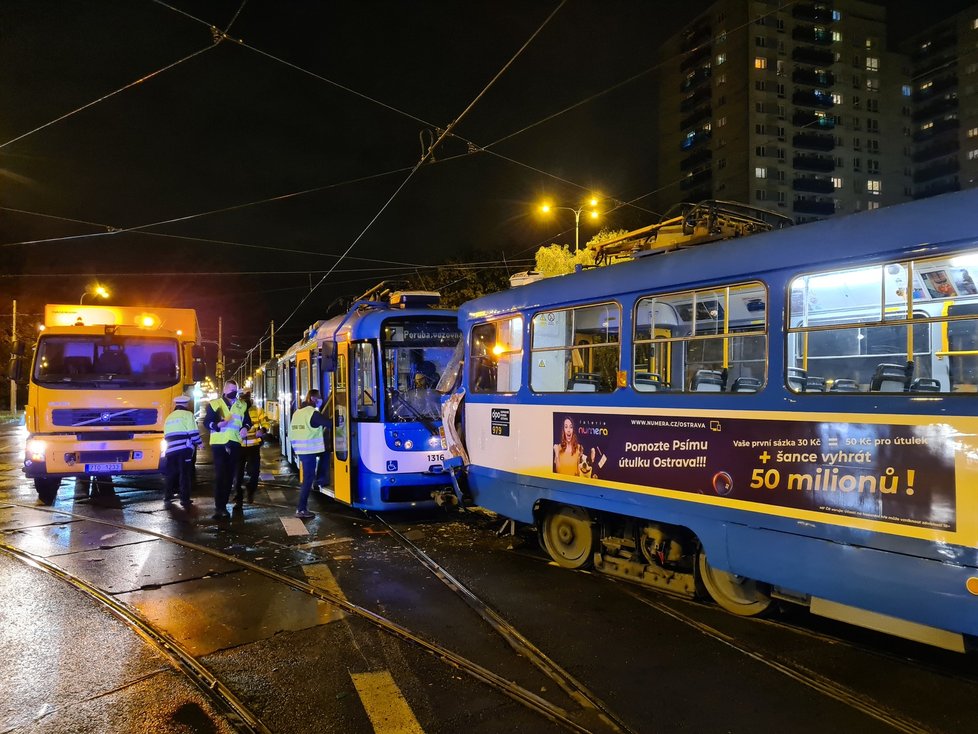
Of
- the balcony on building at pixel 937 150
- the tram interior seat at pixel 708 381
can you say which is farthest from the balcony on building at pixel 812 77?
the tram interior seat at pixel 708 381

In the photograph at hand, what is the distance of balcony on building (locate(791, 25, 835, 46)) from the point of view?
63219 millimetres

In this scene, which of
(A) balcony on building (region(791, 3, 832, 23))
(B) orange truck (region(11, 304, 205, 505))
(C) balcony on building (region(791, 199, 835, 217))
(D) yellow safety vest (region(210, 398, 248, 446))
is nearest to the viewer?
(D) yellow safety vest (region(210, 398, 248, 446))

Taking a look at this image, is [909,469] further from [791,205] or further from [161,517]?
[791,205]

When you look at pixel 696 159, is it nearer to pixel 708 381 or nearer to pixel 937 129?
pixel 937 129

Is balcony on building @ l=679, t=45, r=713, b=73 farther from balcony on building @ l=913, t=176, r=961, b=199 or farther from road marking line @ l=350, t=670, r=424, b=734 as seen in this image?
road marking line @ l=350, t=670, r=424, b=734

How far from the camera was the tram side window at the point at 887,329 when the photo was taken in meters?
3.89

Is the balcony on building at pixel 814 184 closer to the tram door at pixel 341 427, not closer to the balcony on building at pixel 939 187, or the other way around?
the balcony on building at pixel 939 187

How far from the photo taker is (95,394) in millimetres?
10523

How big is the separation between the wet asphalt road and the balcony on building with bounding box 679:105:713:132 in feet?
223

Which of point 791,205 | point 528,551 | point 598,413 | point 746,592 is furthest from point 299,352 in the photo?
point 791,205

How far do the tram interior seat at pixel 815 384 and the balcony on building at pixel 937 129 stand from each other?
89.2 metres

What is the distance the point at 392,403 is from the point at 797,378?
5570 millimetres

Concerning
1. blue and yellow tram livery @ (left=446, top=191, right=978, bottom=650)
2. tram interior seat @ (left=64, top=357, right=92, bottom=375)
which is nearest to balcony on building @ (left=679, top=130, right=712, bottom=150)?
tram interior seat @ (left=64, top=357, right=92, bottom=375)

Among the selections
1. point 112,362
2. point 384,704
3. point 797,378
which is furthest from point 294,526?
point 797,378
